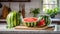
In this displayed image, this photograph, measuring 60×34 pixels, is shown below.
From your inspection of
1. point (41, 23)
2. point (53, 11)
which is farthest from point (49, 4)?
point (41, 23)

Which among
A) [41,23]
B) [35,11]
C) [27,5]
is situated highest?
[27,5]

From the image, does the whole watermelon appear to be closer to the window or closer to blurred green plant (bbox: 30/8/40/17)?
blurred green plant (bbox: 30/8/40/17)

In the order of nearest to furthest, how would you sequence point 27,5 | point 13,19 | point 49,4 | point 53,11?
point 13,19 < point 53,11 < point 27,5 < point 49,4

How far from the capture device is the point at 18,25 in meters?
1.65

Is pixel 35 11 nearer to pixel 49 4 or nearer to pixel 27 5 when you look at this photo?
pixel 27 5

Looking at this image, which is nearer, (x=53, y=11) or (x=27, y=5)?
(x=53, y=11)

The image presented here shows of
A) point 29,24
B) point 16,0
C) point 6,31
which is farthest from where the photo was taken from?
point 16,0

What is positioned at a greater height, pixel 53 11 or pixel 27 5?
pixel 27 5

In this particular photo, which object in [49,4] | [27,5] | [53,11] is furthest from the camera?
[49,4]

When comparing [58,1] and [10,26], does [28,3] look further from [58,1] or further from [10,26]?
[10,26]

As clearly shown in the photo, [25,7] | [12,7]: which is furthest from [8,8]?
[25,7]

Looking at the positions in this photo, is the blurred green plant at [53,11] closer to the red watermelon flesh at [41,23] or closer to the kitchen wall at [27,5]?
the kitchen wall at [27,5]

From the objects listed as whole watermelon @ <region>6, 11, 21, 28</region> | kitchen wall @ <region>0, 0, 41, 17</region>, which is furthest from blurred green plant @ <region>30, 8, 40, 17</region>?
whole watermelon @ <region>6, 11, 21, 28</region>

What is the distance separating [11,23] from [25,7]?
117 inches
